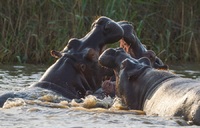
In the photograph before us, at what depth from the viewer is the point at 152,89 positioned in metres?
5.09

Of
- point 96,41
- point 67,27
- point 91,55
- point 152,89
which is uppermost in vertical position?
point 67,27

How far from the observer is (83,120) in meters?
4.80

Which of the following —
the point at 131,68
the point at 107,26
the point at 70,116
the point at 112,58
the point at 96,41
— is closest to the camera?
the point at 70,116

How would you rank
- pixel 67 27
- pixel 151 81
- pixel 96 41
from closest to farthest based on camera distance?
pixel 151 81 < pixel 96 41 < pixel 67 27

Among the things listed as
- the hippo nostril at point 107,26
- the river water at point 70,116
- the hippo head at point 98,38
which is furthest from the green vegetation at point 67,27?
the river water at point 70,116

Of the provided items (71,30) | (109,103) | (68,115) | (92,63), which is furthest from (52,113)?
(71,30)

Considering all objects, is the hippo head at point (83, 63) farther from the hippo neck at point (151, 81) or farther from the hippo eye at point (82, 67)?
the hippo neck at point (151, 81)

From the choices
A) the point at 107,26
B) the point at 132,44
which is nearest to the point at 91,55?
the point at 107,26

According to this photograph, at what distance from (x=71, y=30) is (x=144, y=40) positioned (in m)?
1.35

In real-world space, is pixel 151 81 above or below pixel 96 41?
below

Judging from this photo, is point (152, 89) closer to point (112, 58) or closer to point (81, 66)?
point (112, 58)

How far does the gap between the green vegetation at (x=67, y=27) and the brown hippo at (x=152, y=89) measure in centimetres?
547

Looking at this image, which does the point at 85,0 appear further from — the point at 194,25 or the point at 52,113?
the point at 52,113

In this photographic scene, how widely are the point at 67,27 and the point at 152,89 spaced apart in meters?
6.10
